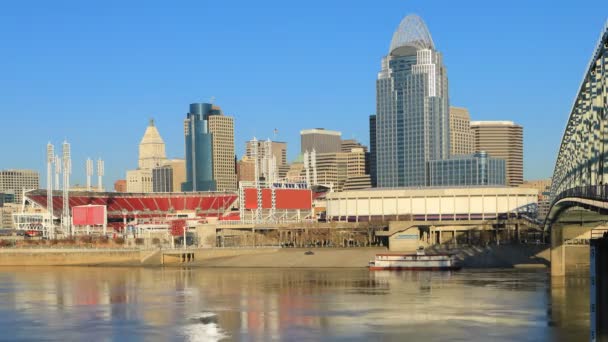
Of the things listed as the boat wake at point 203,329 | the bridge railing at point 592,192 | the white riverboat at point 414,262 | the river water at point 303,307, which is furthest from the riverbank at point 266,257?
the bridge railing at point 592,192

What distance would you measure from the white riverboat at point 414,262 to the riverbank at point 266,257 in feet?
18.7

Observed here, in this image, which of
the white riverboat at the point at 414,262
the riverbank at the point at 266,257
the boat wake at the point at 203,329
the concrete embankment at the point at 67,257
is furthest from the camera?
the concrete embankment at the point at 67,257

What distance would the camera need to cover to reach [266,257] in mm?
147750

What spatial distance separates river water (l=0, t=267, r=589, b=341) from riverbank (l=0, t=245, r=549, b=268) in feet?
→ 38.2

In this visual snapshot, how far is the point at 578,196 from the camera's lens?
6431 cm

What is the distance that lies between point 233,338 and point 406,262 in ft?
215

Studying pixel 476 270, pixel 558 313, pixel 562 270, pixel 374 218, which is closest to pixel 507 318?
pixel 558 313

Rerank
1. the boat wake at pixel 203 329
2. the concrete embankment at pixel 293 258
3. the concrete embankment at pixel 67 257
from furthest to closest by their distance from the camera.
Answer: the concrete embankment at pixel 67 257, the concrete embankment at pixel 293 258, the boat wake at pixel 203 329

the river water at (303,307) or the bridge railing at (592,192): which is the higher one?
the bridge railing at (592,192)

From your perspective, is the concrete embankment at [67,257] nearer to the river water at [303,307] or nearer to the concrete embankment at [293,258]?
the concrete embankment at [293,258]

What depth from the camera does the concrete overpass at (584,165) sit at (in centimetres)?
5881

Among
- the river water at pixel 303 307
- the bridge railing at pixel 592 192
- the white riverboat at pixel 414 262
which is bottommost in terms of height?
the river water at pixel 303 307

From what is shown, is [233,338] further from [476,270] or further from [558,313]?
[476,270]

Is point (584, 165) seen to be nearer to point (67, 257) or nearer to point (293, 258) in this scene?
point (293, 258)
